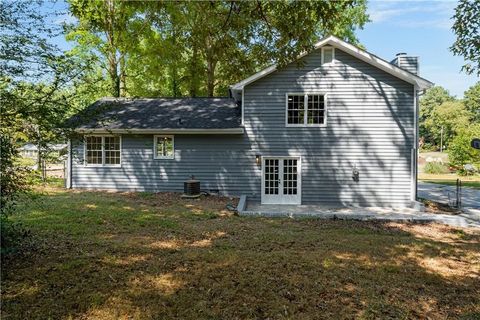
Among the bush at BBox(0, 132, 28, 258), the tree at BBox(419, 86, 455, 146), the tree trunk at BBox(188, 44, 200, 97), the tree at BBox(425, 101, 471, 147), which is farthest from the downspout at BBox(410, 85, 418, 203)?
the tree at BBox(419, 86, 455, 146)

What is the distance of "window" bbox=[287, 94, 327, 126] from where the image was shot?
44.2 feet

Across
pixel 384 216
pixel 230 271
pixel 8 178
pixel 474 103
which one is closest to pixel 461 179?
pixel 384 216

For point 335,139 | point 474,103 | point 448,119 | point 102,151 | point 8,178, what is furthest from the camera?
point 474,103

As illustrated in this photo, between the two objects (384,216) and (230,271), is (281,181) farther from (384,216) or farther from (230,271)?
(230,271)

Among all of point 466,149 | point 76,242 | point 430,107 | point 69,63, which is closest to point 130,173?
point 76,242

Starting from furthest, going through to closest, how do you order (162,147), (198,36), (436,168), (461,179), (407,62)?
(436,168), (461,179), (162,147), (407,62), (198,36)

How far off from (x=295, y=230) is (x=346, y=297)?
13.8 ft

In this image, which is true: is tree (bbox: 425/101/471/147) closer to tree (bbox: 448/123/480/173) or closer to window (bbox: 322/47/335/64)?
tree (bbox: 448/123/480/173)

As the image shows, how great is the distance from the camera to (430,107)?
270 ft

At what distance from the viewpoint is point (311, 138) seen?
13.5 metres

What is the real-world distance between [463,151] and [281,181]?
23.4 metres

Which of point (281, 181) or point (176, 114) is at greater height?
point (176, 114)

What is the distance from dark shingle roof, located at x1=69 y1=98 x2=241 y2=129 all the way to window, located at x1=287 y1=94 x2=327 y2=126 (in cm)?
228

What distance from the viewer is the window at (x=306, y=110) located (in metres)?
13.5
